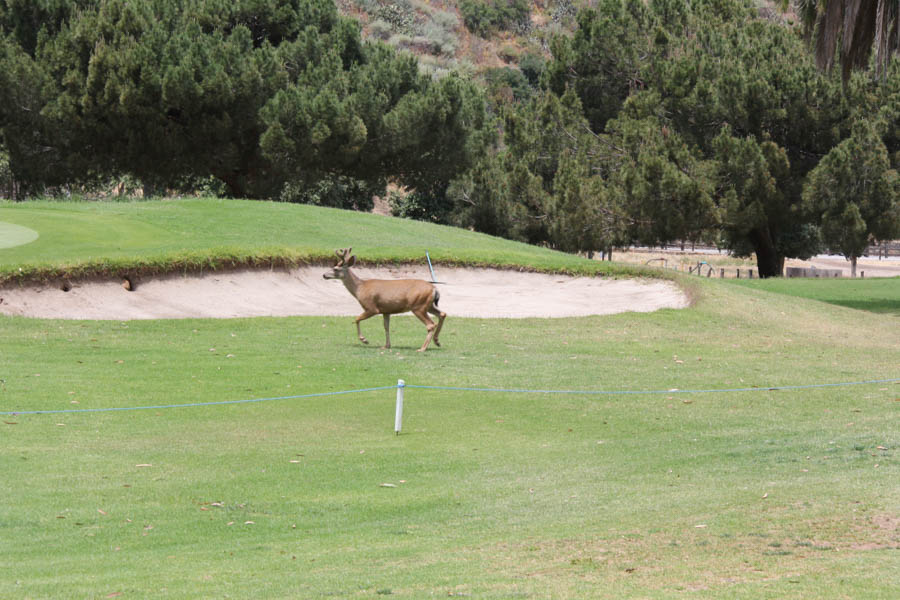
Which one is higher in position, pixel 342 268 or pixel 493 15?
pixel 493 15

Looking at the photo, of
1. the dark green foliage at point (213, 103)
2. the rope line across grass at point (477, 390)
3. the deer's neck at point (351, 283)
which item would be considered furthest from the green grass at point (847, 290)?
the deer's neck at point (351, 283)

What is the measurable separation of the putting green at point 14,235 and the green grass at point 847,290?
2556 centimetres

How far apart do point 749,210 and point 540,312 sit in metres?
19.1

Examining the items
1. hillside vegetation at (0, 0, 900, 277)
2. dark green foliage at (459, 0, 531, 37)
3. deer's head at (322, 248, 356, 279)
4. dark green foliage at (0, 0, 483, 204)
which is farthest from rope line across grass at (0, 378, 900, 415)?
dark green foliage at (459, 0, 531, 37)

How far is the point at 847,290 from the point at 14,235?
1217 inches

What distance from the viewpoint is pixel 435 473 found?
11.0 m

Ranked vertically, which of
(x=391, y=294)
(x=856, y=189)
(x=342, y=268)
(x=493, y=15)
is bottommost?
(x=391, y=294)

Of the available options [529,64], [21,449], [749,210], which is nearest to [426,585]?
[21,449]

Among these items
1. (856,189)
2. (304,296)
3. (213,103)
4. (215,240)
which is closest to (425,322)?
(304,296)

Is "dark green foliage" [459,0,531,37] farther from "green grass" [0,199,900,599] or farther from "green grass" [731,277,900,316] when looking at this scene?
"green grass" [0,199,900,599]

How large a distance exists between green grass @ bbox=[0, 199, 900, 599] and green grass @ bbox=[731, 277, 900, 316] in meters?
17.2

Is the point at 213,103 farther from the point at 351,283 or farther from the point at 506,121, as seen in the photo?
the point at 351,283

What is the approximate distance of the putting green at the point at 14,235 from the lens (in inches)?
1003

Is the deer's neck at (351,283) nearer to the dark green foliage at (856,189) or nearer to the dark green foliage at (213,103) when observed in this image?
the dark green foliage at (856,189)
